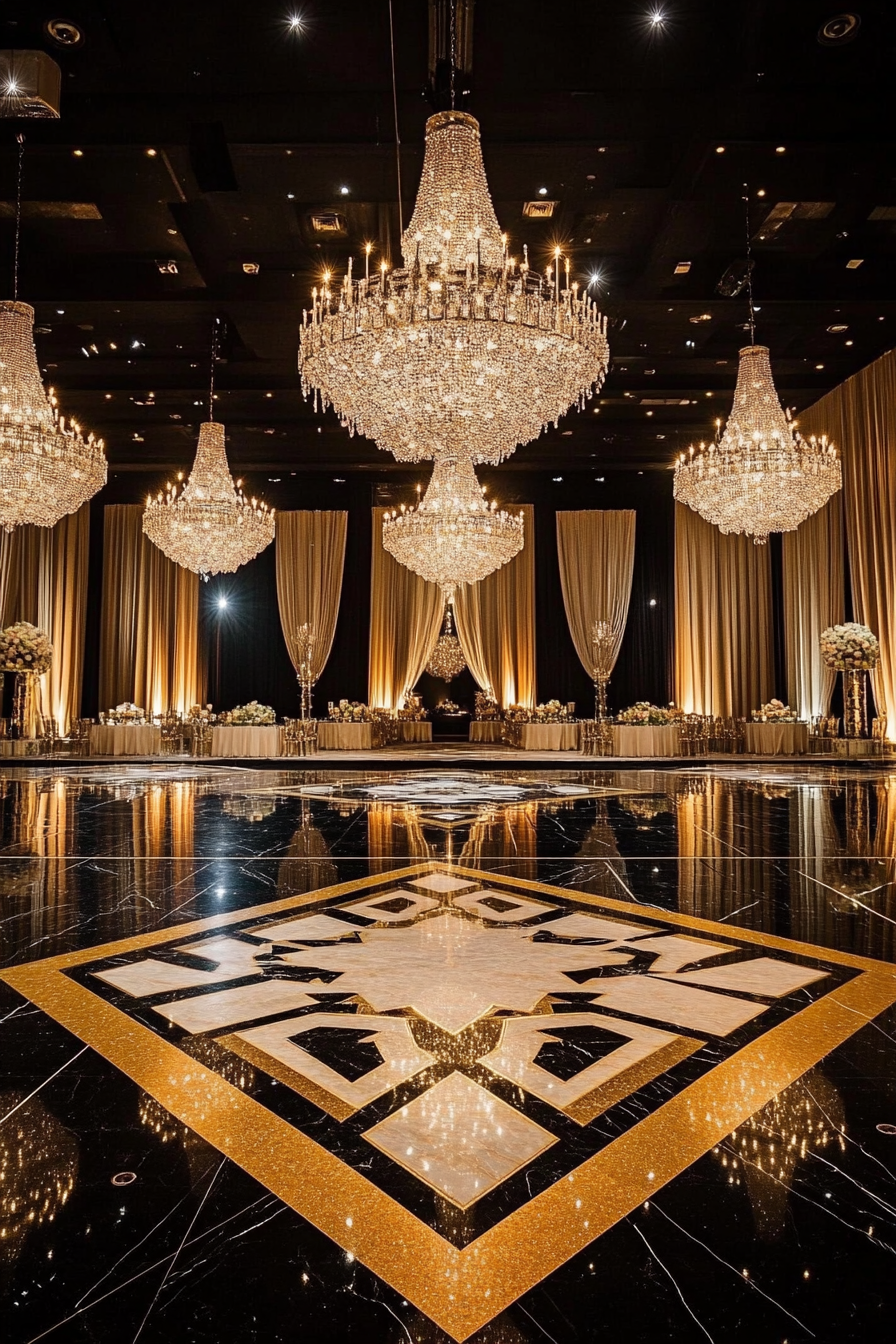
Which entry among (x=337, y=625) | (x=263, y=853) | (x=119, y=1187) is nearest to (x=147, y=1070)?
(x=119, y=1187)

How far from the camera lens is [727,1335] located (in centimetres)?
91

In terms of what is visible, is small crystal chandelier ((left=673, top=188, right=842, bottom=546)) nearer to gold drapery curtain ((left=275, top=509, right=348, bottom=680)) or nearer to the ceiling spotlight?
the ceiling spotlight

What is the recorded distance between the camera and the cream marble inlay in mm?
1188

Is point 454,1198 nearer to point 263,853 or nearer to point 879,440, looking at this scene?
point 263,853

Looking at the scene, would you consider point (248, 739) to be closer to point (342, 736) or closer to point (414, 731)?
point (342, 736)

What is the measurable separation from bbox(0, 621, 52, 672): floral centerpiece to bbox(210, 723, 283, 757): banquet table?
10.3 feet

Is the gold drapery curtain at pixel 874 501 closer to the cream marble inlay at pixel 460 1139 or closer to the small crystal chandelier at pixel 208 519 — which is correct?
the small crystal chandelier at pixel 208 519

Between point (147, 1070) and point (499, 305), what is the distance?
430 cm

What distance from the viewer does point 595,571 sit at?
14648 mm

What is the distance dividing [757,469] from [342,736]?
736 cm

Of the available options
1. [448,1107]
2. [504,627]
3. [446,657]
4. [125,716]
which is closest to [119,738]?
[125,716]

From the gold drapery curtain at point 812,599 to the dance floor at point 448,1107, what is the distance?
9.00 metres

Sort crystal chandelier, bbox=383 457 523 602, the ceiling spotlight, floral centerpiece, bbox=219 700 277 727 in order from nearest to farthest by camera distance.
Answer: the ceiling spotlight → crystal chandelier, bbox=383 457 523 602 → floral centerpiece, bbox=219 700 277 727

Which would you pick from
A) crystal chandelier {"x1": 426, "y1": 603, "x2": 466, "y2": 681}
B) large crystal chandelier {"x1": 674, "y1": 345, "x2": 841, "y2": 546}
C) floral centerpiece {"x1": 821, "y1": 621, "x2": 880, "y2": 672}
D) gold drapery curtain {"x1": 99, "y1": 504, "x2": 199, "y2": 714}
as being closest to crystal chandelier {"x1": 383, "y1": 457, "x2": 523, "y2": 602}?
large crystal chandelier {"x1": 674, "y1": 345, "x2": 841, "y2": 546}
